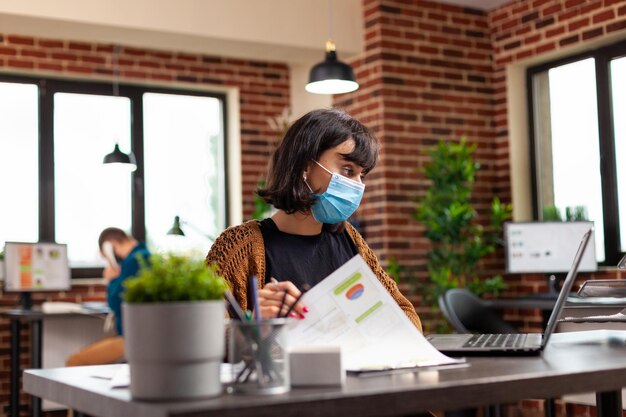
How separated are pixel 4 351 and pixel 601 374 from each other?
224 inches

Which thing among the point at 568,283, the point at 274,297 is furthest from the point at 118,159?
the point at 568,283

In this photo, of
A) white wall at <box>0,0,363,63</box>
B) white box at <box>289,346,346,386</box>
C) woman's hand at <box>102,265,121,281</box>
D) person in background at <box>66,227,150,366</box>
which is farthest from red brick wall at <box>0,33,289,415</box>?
white box at <box>289,346,346,386</box>

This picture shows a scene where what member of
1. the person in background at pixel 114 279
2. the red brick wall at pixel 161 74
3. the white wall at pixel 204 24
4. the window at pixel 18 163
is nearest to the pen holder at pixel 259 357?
the person in background at pixel 114 279

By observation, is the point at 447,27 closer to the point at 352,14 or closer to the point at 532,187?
the point at 352,14

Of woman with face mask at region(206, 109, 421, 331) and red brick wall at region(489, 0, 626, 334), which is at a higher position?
red brick wall at region(489, 0, 626, 334)

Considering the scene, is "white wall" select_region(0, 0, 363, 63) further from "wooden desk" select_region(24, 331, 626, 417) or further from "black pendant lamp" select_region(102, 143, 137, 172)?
"wooden desk" select_region(24, 331, 626, 417)

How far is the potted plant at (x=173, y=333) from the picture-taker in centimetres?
108

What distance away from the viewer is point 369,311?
4.89 ft

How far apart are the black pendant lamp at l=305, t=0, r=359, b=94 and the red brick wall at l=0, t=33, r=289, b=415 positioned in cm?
215

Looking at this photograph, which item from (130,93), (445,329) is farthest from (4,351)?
(445,329)

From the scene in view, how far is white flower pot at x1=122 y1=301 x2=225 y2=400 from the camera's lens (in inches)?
42.2

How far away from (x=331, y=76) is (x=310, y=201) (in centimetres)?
277

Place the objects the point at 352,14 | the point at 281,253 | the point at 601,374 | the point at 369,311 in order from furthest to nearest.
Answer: the point at 352,14, the point at 281,253, the point at 369,311, the point at 601,374

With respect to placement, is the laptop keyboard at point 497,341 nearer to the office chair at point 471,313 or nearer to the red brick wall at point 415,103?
the office chair at point 471,313
